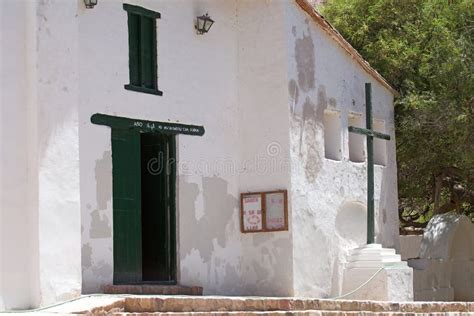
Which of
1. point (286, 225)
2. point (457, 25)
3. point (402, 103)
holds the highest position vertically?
point (457, 25)

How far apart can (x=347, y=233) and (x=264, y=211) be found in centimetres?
220

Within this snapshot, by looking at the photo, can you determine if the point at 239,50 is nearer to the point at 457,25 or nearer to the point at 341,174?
the point at 341,174

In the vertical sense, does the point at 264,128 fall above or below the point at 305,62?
below

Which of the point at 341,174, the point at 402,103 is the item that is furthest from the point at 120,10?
the point at 402,103

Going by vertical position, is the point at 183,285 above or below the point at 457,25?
below

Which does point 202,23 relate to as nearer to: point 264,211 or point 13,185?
point 264,211

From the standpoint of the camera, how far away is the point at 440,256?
2066cm

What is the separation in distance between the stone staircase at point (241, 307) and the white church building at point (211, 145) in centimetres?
105

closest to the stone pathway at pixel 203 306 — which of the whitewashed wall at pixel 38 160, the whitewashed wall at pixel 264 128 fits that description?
the whitewashed wall at pixel 38 160

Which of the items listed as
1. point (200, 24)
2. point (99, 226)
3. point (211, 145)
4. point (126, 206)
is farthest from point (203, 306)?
point (200, 24)

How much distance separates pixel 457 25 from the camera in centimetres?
1989

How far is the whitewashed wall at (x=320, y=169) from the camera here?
16703 millimetres

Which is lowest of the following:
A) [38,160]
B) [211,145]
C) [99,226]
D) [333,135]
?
[99,226]

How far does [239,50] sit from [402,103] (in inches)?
169
